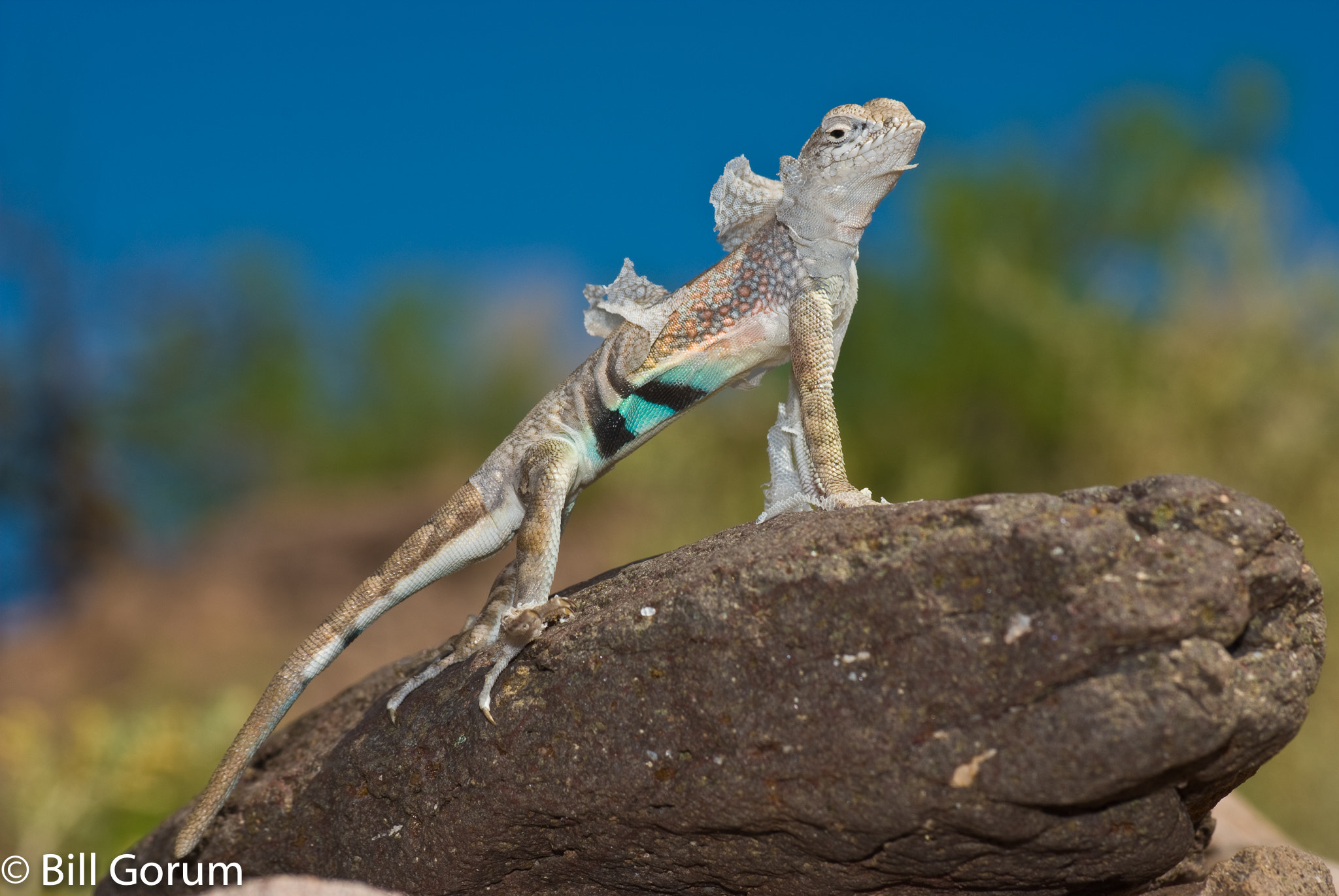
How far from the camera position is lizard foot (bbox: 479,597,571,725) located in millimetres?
3541

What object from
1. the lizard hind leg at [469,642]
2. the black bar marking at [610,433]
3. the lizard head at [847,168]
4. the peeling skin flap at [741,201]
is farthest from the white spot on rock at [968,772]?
Result: the peeling skin flap at [741,201]

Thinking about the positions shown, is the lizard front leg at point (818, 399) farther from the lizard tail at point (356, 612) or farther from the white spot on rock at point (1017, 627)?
the lizard tail at point (356, 612)

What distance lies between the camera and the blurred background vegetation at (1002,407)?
307 inches

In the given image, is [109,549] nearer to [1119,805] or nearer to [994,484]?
[994,484]

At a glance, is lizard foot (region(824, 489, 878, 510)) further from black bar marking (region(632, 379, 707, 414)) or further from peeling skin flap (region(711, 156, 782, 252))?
peeling skin flap (region(711, 156, 782, 252))

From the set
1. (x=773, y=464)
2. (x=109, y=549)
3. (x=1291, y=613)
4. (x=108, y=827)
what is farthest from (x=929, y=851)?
(x=109, y=549)

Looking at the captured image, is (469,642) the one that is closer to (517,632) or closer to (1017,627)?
(517,632)

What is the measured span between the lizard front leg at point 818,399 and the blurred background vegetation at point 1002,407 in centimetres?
537

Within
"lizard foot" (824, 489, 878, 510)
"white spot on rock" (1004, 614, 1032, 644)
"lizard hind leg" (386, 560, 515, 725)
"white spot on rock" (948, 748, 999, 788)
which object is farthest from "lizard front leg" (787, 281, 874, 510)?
"lizard hind leg" (386, 560, 515, 725)

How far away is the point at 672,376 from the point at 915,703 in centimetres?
170

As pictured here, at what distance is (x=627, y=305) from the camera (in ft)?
13.9

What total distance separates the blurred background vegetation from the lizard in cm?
384

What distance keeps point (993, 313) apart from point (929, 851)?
27.2ft

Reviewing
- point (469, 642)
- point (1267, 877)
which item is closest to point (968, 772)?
point (1267, 877)
